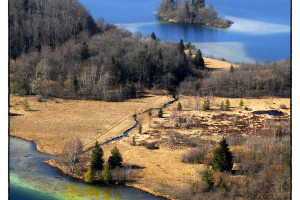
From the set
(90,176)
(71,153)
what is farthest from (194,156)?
(71,153)

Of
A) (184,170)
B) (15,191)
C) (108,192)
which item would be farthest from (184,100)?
(15,191)

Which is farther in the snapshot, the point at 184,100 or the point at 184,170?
the point at 184,100

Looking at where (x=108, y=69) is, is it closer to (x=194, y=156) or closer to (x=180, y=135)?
(x=180, y=135)

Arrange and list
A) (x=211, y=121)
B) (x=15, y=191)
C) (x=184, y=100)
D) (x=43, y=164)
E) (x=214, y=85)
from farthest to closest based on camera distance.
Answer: (x=214, y=85) < (x=184, y=100) < (x=211, y=121) < (x=43, y=164) < (x=15, y=191)

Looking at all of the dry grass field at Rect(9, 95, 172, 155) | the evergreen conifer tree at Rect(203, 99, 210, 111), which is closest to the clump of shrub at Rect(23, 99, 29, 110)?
the dry grass field at Rect(9, 95, 172, 155)

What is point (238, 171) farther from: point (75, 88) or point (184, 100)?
point (75, 88)

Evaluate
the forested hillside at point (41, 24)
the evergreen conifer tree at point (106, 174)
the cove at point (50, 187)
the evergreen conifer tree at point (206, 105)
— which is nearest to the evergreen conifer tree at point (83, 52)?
the forested hillside at point (41, 24)

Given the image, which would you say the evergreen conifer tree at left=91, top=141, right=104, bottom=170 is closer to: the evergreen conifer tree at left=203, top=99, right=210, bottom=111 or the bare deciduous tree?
the bare deciduous tree
